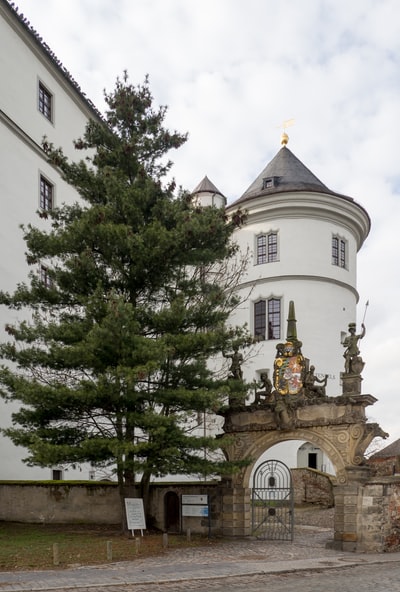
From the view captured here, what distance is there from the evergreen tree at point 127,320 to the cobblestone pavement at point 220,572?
2.65 metres

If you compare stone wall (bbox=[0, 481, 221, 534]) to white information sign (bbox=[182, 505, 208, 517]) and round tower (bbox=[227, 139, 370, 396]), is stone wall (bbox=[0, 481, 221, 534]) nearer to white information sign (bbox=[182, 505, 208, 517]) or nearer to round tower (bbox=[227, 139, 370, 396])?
white information sign (bbox=[182, 505, 208, 517])

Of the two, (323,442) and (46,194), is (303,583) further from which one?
(46,194)

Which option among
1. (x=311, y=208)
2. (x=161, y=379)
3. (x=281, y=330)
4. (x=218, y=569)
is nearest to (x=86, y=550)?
(x=218, y=569)

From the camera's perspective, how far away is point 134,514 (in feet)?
61.5

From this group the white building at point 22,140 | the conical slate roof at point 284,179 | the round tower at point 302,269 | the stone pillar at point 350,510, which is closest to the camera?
the stone pillar at point 350,510

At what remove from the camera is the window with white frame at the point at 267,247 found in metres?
38.8

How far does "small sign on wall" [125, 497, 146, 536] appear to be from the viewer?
1856cm

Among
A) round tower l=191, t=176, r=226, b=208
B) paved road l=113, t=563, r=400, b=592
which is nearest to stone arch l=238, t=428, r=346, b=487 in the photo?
paved road l=113, t=563, r=400, b=592

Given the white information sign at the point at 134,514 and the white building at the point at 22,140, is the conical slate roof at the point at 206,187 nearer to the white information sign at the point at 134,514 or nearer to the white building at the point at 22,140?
the white building at the point at 22,140

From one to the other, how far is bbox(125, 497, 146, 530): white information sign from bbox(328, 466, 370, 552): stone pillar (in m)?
5.33

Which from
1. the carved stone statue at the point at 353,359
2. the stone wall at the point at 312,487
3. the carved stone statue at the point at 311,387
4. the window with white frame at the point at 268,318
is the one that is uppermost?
the window with white frame at the point at 268,318

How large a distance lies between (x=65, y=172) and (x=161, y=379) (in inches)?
273

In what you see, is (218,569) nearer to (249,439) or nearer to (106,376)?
(106,376)

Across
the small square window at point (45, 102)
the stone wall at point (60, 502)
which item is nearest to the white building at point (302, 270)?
the small square window at point (45, 102)
